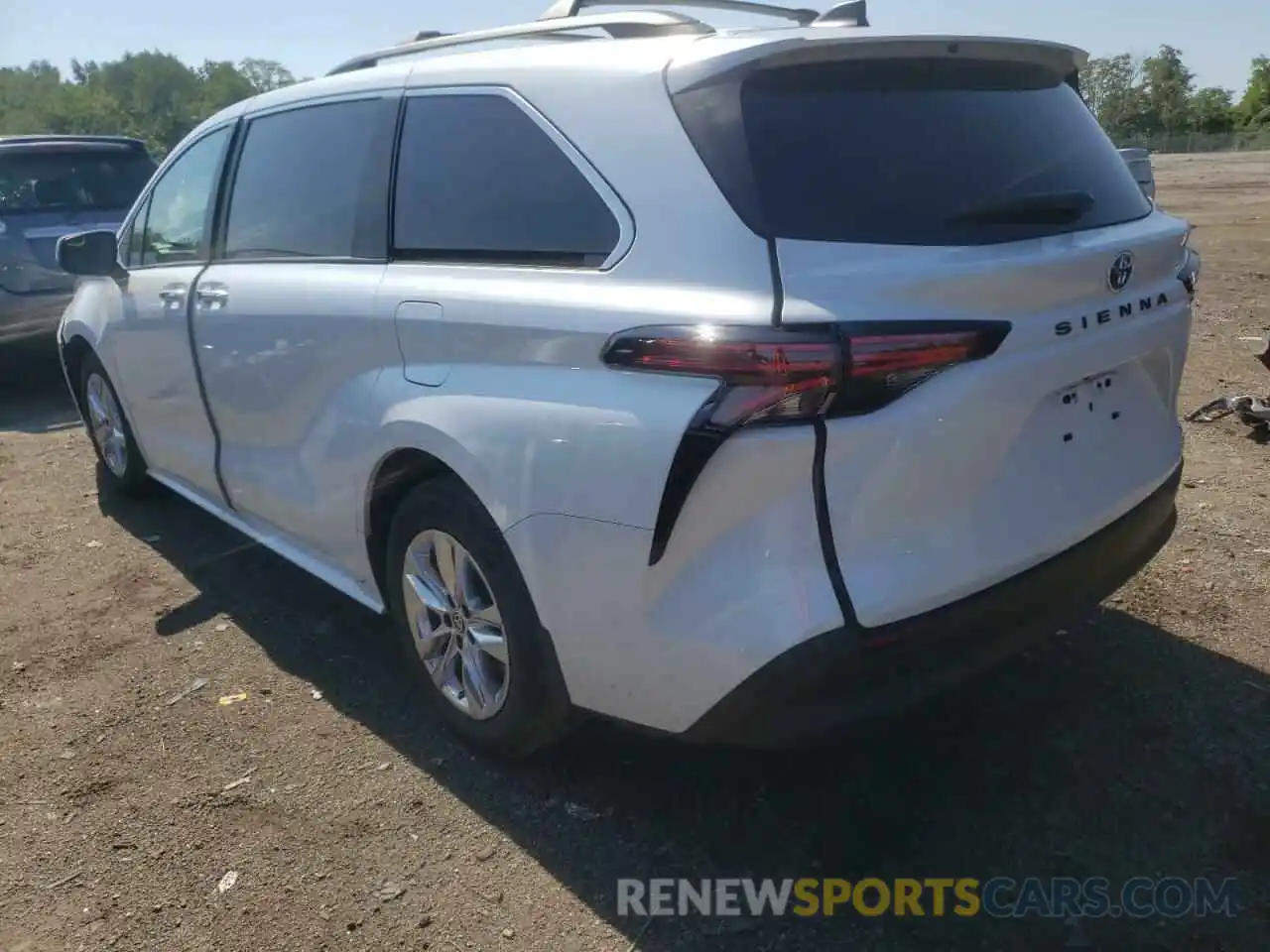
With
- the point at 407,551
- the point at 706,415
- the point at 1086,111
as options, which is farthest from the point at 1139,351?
the point at 407,551

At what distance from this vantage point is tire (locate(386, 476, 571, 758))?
2635 mm

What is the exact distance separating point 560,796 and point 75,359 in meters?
4.07

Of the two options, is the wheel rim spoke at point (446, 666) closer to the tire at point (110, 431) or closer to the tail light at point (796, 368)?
the tail light at point (796, 368)

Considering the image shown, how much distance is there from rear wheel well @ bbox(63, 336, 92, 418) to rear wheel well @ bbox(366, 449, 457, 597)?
2.87 metres

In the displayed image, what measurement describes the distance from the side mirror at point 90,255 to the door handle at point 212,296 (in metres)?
1.06

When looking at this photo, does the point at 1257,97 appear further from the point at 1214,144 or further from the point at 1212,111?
the point at 1214,144

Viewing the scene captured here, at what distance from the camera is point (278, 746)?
10.5 feet

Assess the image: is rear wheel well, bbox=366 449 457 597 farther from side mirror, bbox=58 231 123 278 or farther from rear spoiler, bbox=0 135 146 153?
rear spoiler, bbox=0 135 146 153

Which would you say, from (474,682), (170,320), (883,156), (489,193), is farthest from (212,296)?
(883,156)

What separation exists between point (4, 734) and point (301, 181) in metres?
2.05

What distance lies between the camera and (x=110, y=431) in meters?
5.34

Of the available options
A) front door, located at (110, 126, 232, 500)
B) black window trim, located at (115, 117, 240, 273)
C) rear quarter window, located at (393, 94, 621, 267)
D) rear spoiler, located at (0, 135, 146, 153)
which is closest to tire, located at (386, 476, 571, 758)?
rear quarter window, located at (393, 94, 621, 267)

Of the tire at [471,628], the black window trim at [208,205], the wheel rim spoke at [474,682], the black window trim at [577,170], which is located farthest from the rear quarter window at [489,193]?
the black window trim at [208,205]

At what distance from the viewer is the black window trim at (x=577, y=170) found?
2.38 metres
